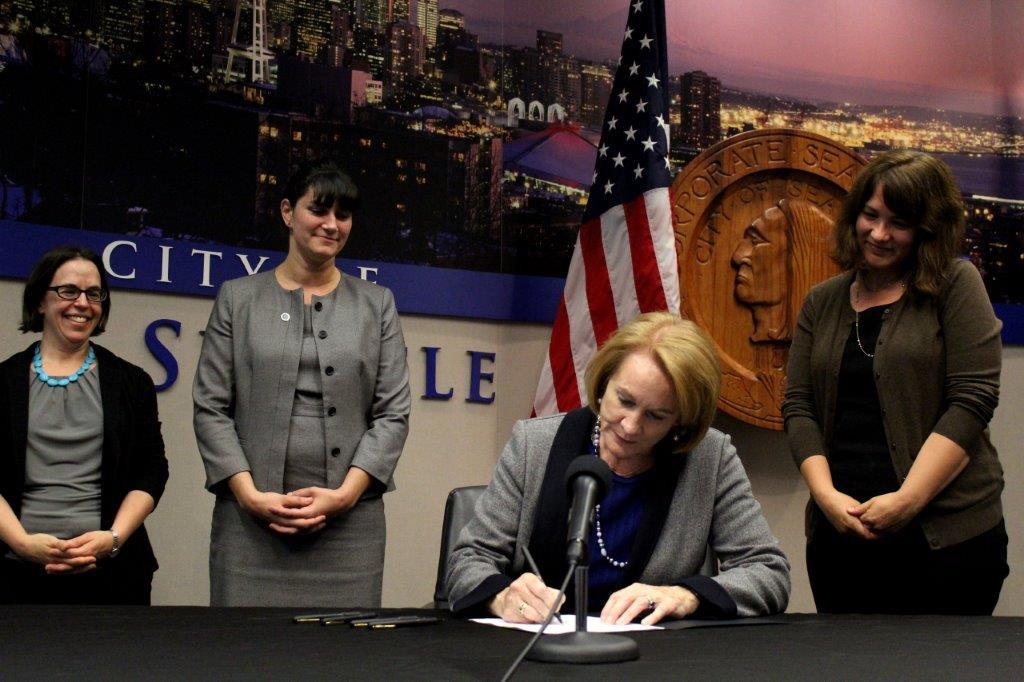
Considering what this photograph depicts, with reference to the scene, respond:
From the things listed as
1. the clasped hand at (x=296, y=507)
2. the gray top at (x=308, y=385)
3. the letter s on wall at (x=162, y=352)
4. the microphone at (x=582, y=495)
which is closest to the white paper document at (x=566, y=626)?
the microphone at (x=582, y=495)

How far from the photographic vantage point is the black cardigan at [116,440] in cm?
282

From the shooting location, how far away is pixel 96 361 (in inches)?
118

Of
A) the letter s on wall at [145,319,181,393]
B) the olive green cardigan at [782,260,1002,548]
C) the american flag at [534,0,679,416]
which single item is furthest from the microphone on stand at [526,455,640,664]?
the letter s on wall at [145,319,181,393]

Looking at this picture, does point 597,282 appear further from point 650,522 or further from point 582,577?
point 582,577

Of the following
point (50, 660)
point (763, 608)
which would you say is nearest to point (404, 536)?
point (763, 608)

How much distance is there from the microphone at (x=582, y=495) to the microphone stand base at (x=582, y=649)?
5.1 inches

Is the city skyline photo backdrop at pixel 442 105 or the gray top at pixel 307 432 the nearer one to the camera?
the gray top at pixel 307 432

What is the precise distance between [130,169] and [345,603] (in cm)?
152

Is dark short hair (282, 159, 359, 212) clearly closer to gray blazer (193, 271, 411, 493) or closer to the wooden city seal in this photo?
gray blazer (193, 271, 411, 493)

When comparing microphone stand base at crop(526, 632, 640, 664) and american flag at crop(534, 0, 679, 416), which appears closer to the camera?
microphone stand base at crop(526, 632, 640, 664)

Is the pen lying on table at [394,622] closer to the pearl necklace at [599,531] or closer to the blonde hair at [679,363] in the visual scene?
the pearl necklace at [599,531]

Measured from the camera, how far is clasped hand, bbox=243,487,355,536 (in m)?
2.82

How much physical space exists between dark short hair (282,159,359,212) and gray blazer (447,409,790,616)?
3.57ft

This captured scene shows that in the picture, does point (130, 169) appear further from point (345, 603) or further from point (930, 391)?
point (930, 391)
